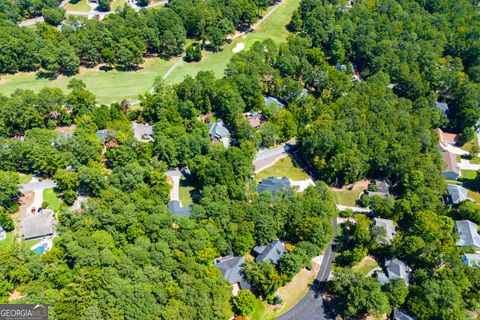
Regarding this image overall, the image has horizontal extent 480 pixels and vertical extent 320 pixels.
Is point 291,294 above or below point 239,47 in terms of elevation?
below

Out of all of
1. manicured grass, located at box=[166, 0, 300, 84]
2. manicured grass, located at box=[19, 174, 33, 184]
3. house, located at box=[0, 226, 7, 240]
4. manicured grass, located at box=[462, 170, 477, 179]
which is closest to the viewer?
house, located at box=[0, 226, 7, 240]

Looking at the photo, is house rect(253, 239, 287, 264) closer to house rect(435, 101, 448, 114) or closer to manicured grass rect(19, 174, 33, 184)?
manicured grass rect(19, 174, 33, 184)

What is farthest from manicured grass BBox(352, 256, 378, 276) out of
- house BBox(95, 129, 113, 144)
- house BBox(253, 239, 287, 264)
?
house BBox(95, 129, 113, 144)

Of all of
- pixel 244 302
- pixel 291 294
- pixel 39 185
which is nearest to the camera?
pixel 244 302

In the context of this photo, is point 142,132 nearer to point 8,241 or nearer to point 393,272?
point 8,241

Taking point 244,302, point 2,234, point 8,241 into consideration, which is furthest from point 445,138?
point 2,234

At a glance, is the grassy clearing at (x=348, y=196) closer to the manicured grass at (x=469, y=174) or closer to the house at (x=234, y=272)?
the manicured grass at (x=469, y=174)
